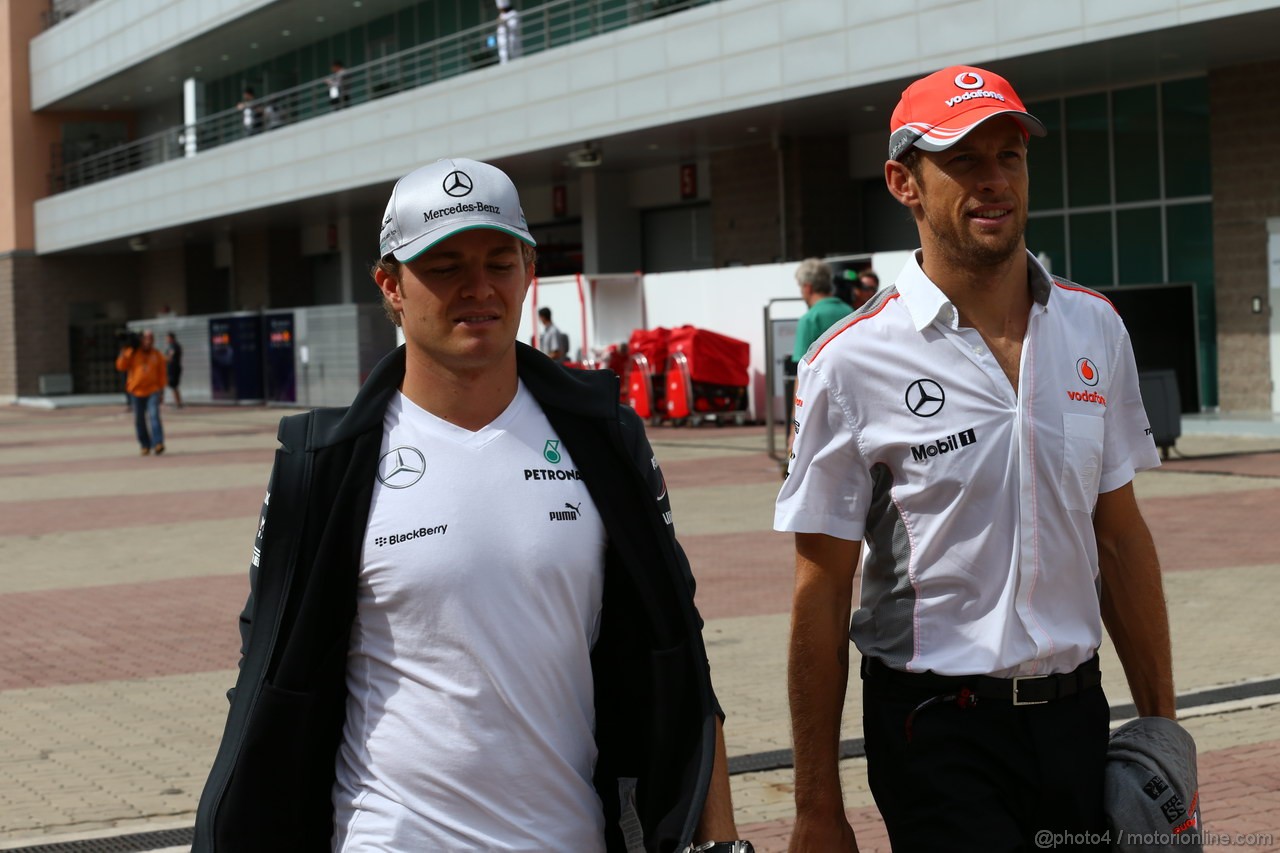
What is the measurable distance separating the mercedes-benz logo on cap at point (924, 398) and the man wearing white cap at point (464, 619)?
539 millimetres

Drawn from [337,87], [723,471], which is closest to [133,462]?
[723,471]

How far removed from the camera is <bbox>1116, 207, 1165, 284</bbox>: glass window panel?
24750mm

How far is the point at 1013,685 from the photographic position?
299cm

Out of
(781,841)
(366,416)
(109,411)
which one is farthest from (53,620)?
(109,411)

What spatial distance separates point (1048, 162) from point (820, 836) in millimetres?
24589

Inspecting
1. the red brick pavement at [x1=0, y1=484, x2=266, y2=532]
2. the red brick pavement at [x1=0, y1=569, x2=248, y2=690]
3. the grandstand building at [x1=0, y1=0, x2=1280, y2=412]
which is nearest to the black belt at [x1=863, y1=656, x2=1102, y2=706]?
the red brick pavement at [x1=0, y1=569, x2=248, y2=690]

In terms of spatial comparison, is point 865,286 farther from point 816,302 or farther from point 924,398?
point 924,398

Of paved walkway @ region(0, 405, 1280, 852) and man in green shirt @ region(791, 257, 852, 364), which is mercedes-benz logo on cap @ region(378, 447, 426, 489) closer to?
paved walkway @ region(0, 405, 1280, 852)

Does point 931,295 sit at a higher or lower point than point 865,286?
lower

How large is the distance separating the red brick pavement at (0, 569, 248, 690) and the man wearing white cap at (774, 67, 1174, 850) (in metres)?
5.92

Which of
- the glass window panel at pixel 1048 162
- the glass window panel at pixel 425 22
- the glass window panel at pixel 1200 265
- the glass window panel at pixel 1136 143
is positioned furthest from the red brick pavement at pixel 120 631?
the glass window panel at pixel 425 22

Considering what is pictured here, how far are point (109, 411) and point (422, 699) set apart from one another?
4591 cm

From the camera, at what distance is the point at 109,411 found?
152ft

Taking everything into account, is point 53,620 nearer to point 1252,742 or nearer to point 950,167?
point 1252,742
